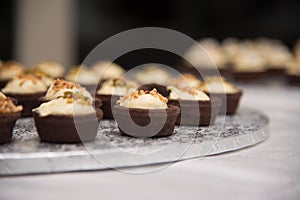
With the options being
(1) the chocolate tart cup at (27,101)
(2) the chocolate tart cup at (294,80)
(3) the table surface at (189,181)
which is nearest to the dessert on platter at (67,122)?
(3) the table surface at (189,181)

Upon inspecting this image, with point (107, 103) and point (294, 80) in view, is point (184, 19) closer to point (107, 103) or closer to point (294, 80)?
point (294, 80)

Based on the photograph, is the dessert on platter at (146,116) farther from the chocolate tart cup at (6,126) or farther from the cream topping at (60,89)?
the chocolate tart cup at (6,126)

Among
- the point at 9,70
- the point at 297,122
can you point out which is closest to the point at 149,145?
the point at 297,122

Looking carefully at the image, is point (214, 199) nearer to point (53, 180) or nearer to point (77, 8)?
point (53, 180)

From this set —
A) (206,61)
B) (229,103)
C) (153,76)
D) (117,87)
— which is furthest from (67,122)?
(206,61)

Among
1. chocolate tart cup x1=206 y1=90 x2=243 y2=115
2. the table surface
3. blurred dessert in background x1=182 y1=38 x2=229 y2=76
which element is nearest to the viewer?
the table surface

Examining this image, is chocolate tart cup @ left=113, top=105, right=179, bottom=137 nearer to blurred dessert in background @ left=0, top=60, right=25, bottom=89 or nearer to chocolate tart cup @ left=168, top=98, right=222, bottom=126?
chocolate tart cup @ left=168, top=98, right=222, bottom=126

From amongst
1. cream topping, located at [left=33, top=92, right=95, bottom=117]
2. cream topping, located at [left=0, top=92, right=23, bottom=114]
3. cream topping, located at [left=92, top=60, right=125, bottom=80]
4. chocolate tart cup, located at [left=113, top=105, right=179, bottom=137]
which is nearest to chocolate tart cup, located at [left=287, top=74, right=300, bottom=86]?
cream topping, located at [left=92, top=60, right=125, bottom=80]
